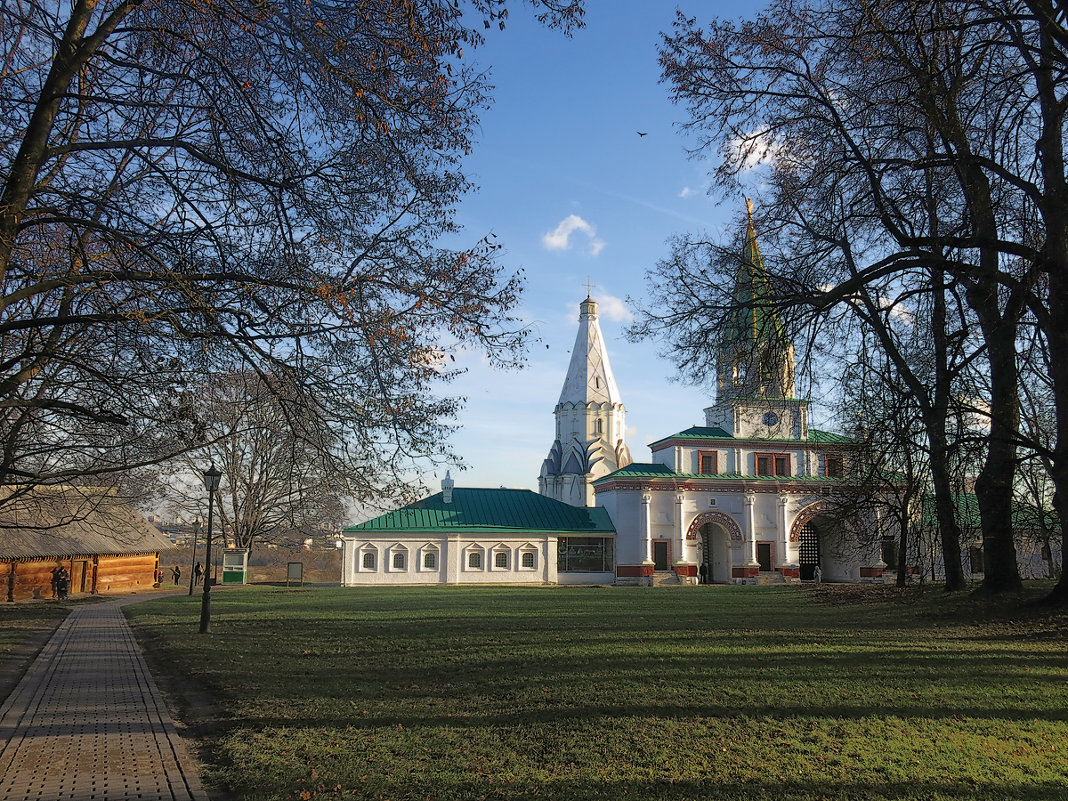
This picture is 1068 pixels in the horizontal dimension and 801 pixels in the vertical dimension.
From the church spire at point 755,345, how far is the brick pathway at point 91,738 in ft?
32.6

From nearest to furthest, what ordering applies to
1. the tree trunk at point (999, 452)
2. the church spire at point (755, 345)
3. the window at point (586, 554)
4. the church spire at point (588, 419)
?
the tree trunk at point (999, 452) < the church spire at point (755, 345) < the window at point (586, 554) < the church spire at point (588, 419)

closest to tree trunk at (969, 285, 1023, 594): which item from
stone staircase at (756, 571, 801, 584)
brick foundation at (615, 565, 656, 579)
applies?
brick foundation at (615, 565, 656, 579)

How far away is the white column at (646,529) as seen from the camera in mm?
46000

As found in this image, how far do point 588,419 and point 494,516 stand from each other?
13631 millimetres

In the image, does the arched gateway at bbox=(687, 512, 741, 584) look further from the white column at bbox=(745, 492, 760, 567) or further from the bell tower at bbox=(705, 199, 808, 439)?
the bell tower at bbox=(705, 199, 808, 439)

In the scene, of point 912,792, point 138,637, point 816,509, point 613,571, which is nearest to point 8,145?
point 912,792

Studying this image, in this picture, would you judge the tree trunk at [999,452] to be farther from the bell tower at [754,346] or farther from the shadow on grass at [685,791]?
the shadow on grass at [685,791]

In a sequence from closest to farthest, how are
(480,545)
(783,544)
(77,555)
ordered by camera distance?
(77,555)
(480,545)
(783,544)

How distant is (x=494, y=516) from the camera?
47.6 meters

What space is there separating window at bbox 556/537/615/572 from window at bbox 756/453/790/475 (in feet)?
34.3

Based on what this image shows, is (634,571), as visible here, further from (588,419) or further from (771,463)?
Answer: (588,419)

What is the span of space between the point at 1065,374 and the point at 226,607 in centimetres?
2168

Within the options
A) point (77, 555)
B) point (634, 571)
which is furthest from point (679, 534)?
point (77, 555)

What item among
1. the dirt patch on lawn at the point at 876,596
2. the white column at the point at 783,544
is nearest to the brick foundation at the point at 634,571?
the white column at the point at 783,544
